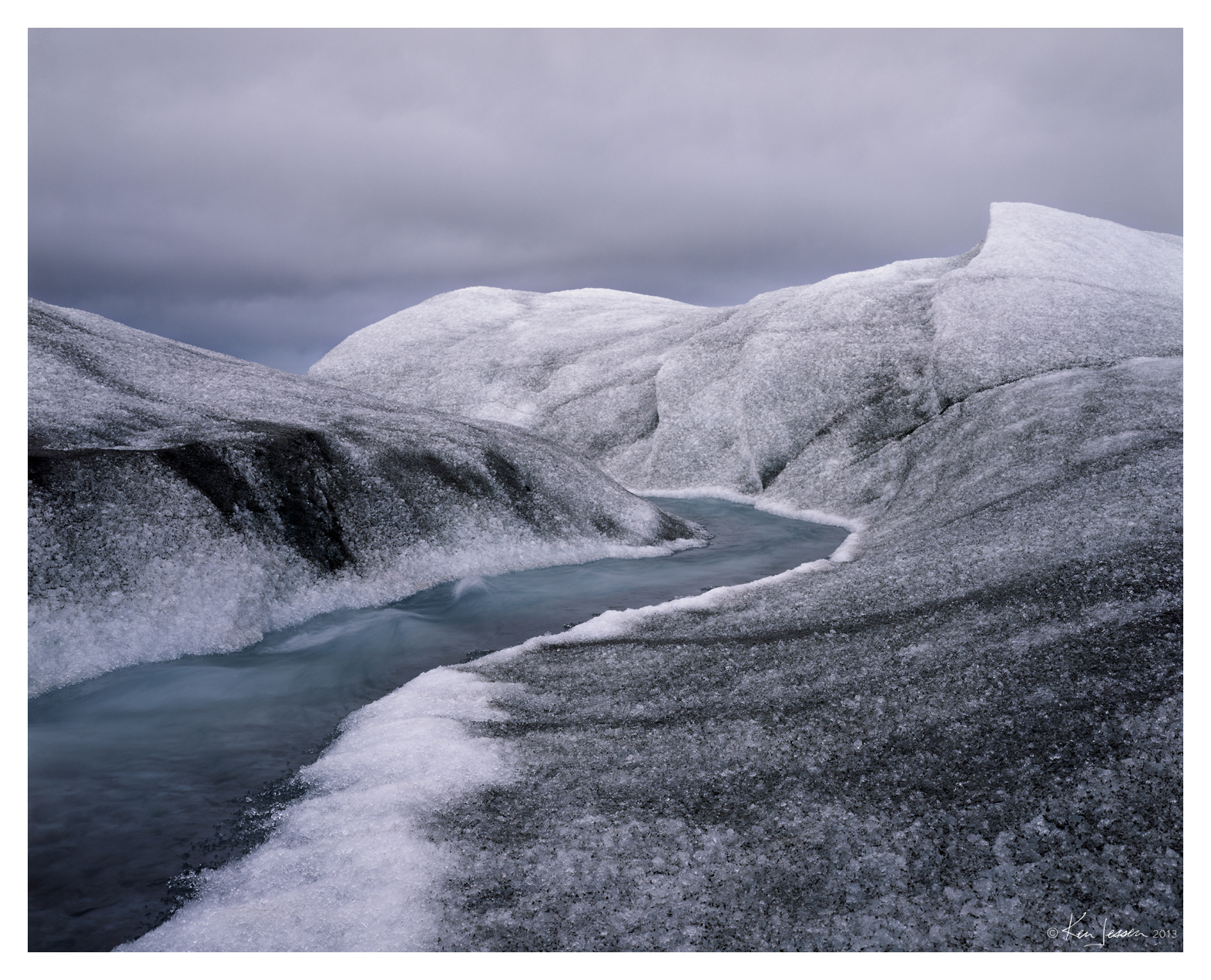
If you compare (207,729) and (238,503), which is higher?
(238,503)

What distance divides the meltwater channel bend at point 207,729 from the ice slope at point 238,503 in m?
0.51

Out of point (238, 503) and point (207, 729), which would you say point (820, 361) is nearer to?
point (238, 503)

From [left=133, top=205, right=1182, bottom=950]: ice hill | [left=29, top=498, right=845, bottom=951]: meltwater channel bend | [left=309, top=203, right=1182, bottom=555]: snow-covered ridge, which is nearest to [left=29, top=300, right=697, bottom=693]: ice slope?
[left=29, top=498, right=845, bottom=951]: meltwater channel bend

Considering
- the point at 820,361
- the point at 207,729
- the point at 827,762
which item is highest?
the point at 820,361

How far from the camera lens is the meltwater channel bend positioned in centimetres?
481

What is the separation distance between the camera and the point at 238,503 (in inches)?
392

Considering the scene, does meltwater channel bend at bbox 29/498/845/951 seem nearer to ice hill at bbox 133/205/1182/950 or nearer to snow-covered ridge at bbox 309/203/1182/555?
ice hill at bbox 133/205/1182/950

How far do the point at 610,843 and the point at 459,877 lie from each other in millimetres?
896

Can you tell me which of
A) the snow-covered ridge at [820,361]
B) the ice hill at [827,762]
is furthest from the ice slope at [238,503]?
the snow-covered ridge at [820,361]
